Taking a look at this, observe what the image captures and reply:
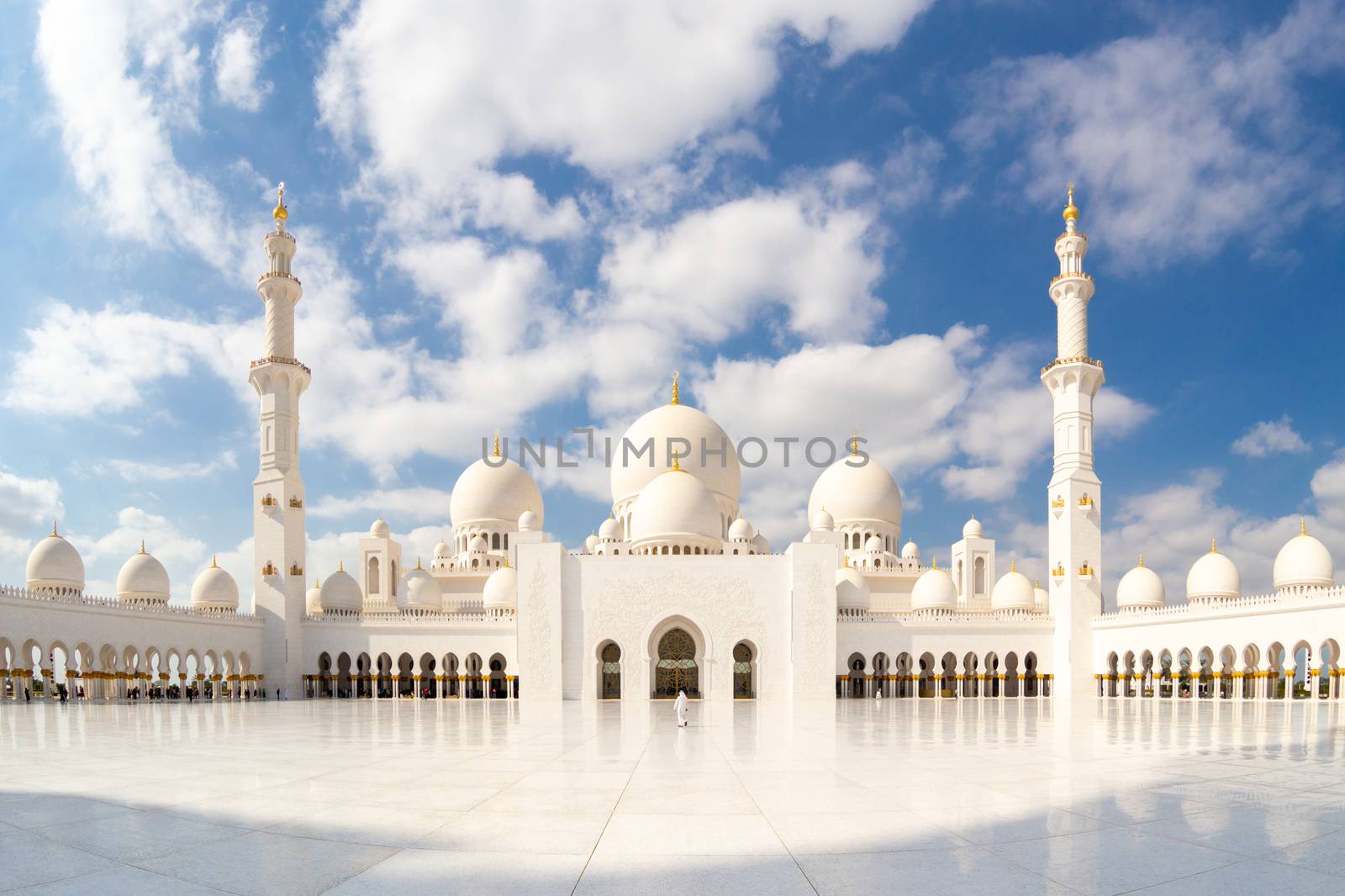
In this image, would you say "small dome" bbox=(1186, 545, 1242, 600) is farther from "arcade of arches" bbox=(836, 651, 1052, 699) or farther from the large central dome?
the large central dome

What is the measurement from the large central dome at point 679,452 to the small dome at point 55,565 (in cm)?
1743

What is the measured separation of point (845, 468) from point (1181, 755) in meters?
29.4

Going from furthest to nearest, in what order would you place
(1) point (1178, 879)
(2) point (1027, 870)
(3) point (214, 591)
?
1. (3) point (214, 591)
2. (2) point (1027, 870)
3. (1) point (1178, 879)

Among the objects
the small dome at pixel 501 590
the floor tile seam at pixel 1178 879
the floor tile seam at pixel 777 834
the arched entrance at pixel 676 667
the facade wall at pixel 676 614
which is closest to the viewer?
the floor tile seam at pixel 1178 879

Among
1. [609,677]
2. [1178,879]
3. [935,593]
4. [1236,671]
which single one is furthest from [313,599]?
[1178,879]

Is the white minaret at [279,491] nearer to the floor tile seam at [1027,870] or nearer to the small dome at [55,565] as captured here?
the small dome at [55,565]

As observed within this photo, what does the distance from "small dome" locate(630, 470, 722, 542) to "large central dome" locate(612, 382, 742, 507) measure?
8.81ft

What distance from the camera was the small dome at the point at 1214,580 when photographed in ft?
92.5

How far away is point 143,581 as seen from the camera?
30.3 m

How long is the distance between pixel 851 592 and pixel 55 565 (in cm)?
2410

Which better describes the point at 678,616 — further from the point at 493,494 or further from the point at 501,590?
the point at 493,494

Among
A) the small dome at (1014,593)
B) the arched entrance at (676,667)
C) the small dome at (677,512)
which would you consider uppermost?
the small dome at (677,512)

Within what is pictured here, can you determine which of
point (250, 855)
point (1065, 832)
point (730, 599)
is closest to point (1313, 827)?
point (1065, 832)

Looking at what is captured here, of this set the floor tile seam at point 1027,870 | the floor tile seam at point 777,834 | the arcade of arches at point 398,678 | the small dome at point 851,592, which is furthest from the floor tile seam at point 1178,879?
the small dome at point 851,592
